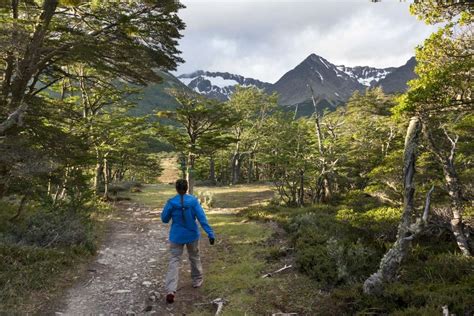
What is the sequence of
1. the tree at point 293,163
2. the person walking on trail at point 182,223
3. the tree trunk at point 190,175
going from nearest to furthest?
the person walking on trail at point 182,223 < the tree at point 293,163 < the tree trunk at point 190,175

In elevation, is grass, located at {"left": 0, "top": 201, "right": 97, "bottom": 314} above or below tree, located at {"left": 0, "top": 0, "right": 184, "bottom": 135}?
below

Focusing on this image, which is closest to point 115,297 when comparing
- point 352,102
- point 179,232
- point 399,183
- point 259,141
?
point 179,232

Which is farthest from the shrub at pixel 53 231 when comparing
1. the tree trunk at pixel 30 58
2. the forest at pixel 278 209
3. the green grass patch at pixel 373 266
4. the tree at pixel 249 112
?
the tree at pixel 249 112

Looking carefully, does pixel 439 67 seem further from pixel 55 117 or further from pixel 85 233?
pixel 55 117

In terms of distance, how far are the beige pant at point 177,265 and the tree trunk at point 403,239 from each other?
3.25 metres

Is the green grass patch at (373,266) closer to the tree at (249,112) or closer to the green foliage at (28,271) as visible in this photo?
the green foliage at (28,271)

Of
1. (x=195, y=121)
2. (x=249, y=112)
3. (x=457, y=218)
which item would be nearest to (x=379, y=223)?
(x=457, y=218)

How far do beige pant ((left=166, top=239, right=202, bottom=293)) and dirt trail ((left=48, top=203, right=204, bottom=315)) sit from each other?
0.28 meters

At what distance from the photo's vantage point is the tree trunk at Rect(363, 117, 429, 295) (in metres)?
5.17

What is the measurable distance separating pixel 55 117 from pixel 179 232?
627 cm

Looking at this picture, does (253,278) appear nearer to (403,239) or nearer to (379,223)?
(403,239)

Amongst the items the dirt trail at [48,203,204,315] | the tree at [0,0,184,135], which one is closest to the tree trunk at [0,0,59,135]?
the tree at [0,0,184,135]

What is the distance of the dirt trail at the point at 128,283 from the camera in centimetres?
549

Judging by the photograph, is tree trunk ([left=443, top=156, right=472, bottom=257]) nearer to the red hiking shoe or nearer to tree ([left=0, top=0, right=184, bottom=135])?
the red hiking shoe
